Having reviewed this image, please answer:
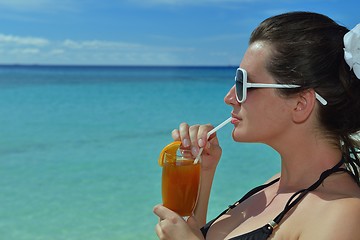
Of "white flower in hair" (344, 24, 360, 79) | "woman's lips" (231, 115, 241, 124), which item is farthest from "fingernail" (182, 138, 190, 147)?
"white flower in hair" (344, 24, 360, 79)

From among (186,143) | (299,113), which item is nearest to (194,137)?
(186,143)

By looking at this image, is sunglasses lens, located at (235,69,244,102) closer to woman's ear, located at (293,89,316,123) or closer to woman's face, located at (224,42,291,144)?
woman's face, located at (224,42,291,144)

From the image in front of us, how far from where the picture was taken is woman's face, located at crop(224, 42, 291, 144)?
2.05 m

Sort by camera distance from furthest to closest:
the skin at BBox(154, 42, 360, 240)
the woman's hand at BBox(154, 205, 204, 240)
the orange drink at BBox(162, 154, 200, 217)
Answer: the orange drink at BBox(162, 154, 200, 217)
the woman's hand at BBox(154, 205, 204, 240)
the skin at BBox(154, 42, 360, 240)

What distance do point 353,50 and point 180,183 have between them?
78cm

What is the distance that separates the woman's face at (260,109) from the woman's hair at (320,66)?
0.11 feet

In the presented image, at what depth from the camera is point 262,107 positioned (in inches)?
81.5

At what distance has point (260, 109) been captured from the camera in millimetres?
2074

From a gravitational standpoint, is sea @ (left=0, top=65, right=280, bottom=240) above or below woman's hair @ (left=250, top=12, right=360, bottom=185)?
below

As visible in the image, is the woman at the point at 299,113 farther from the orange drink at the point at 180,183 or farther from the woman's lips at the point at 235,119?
the orange drink at the point at 180,183

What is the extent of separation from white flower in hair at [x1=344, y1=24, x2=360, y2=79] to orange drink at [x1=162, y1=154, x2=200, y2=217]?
67cm

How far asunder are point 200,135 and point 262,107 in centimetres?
32

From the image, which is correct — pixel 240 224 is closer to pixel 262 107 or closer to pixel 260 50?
pixel 262 107

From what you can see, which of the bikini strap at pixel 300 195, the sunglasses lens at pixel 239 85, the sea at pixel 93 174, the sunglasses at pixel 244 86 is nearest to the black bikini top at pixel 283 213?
the bikini strap at pixel 300 195
